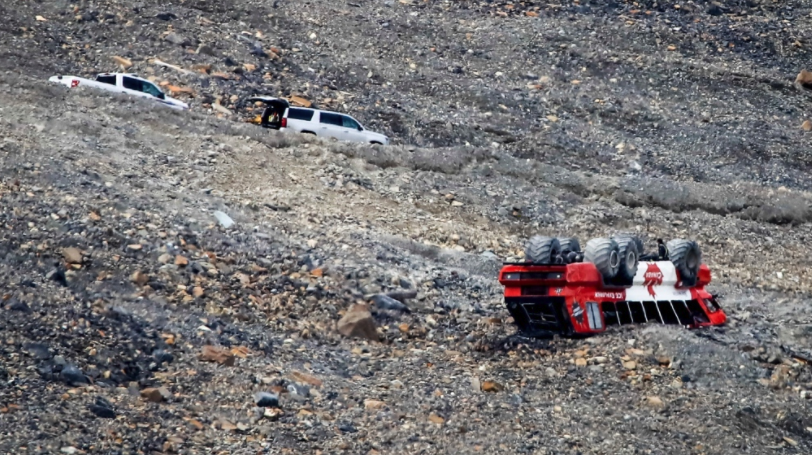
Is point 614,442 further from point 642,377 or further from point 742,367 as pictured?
point 742,367

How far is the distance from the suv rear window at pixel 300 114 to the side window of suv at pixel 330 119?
0.77 ft

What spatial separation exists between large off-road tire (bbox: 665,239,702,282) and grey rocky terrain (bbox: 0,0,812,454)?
794 mm

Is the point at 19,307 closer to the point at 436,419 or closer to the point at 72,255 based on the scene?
the point at 72,255

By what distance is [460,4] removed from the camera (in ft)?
114

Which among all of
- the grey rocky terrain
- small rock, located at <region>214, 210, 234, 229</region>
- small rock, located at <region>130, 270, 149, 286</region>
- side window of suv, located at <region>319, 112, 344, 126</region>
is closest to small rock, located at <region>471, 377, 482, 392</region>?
the grey rocky terrain

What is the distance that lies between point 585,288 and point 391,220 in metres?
6.00

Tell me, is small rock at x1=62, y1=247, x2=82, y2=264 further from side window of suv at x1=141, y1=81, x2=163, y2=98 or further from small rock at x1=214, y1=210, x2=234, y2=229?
side window of suv at x1=141, y1=81, x2=163, y2=98

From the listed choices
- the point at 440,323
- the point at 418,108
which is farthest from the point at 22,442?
the point at 418,108

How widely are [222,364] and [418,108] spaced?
54.7 ft

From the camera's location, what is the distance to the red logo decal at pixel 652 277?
14047 mm

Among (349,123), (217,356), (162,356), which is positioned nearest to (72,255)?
(162,356)

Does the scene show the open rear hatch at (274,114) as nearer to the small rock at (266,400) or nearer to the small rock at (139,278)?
the small rock at (139,278)

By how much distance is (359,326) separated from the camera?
528 inches

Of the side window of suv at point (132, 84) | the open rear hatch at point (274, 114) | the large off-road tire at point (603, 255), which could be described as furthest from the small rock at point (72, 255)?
the side window of suv at point (132, 84)
